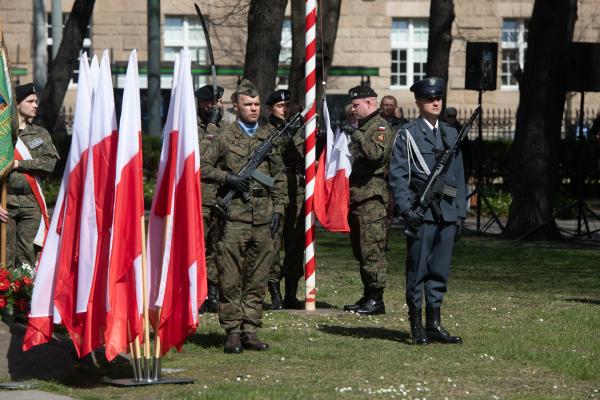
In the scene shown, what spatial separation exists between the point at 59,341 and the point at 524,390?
344 centimetres

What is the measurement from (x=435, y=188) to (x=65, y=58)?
17.6 meters

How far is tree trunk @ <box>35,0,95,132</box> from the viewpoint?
27.5m

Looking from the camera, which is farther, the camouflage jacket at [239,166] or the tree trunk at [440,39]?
the tree trunk at [440,39]

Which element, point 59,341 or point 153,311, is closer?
point 153,311

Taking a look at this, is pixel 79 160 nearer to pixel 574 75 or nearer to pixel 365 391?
pixel 365 391

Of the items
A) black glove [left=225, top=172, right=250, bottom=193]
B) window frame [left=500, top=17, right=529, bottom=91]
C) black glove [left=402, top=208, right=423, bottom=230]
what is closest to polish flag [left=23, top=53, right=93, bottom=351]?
black glove [left=225, top=172, right=250, bottom=193]

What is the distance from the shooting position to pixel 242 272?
1138 cm

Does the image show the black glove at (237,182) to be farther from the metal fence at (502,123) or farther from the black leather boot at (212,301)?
the metal fence at (502,123)

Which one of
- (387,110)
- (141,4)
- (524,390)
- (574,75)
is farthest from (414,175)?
(141,4)

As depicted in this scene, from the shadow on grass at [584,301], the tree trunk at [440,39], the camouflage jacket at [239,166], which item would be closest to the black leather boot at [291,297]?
the camouflage jacket at [239,166]

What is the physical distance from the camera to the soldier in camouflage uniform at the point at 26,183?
41.3 ft

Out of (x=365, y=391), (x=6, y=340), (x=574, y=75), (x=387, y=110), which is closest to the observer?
(x=365, y=391)

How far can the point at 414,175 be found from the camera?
38.2ft

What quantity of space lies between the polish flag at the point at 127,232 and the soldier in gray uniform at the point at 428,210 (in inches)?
105
